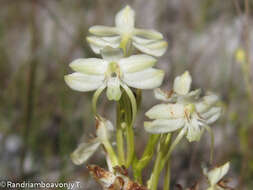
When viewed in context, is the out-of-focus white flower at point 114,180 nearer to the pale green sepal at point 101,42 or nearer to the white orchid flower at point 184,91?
the white orchid flower at point 184,91

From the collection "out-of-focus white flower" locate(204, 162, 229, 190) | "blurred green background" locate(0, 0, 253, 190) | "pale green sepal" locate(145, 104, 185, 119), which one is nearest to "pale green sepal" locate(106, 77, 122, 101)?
"pale green sepal" locate(145, 104, 185, 119)

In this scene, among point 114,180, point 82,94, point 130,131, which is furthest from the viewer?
point 82,94

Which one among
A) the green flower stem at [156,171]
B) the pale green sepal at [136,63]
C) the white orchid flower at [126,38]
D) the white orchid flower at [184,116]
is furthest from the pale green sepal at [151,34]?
the green flower stem at [156,171]

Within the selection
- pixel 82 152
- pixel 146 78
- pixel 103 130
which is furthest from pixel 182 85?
pixel 82 152

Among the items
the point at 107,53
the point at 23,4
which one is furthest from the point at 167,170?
the point at 23,4

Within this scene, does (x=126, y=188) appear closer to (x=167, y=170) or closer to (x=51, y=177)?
(x=167, y=170)

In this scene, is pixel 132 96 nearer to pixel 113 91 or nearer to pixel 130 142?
pixel 113 91
